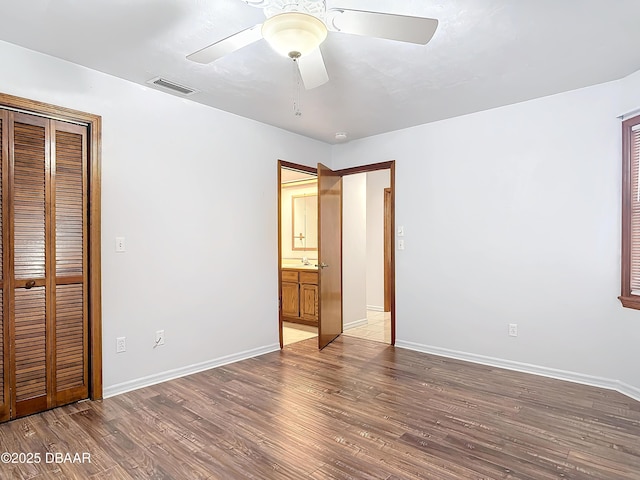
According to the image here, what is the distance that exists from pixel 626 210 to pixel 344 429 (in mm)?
2726

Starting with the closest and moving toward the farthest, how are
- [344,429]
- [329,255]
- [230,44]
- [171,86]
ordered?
1. [230,44]
2. [344,429]
3. [171,86]
4. [329,255]

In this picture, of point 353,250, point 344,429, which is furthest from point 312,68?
point 353,250

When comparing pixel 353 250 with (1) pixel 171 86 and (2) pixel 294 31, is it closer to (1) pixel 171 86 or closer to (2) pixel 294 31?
(1) pixel 171 86

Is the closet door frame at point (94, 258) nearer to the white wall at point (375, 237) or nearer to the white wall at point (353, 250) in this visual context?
the white wall at point (353, 250)

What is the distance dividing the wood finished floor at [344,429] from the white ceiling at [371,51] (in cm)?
247

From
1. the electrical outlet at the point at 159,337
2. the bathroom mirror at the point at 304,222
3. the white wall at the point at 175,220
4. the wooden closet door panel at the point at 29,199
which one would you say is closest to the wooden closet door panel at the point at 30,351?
the wooden closet door panel at the point at 29,199

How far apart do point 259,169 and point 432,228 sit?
1989mm

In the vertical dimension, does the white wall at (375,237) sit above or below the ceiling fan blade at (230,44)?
below

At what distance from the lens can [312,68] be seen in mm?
2211

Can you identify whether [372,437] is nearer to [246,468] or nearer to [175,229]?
[246,468]

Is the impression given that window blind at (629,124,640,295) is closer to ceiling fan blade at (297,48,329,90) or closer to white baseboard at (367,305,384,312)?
ceiling fan blade at (297,48,329,90)

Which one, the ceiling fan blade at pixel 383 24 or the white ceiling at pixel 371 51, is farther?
the white ceiling at pixel 371 51

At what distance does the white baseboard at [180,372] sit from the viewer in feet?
10.0

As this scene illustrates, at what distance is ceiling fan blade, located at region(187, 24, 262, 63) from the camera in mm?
1883
